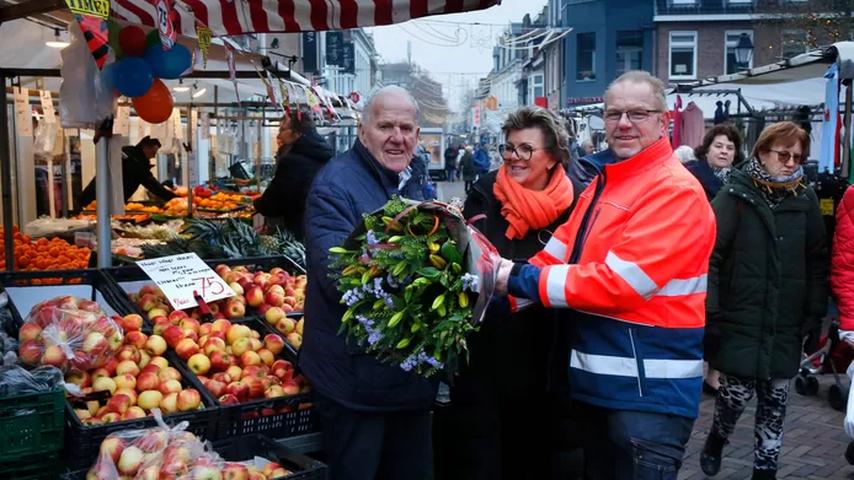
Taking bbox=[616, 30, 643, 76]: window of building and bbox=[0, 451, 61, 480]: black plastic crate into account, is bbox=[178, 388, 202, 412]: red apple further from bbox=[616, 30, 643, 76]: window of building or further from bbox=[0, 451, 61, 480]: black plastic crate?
bbox=[616, 30, 643, 76]: window of building

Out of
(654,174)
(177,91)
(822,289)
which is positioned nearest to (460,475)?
(654,174)

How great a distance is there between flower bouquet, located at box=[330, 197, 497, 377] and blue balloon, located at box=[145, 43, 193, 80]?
2.60m

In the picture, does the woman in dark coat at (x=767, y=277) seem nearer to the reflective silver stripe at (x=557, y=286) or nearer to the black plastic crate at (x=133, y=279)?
the reflective silver stripe at (x=557, y=286)

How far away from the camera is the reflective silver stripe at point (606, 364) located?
288 cm

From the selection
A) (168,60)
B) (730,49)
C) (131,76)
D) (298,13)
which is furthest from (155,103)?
(730,49)

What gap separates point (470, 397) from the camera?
11.8 feet

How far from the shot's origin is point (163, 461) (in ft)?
8.67

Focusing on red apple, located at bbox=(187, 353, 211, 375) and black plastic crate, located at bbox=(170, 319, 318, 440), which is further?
red apple, located at bbox=(187, 353, 211, 375)

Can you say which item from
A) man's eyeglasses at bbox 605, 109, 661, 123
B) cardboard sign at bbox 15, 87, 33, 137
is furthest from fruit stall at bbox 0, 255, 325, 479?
cardboard sign at bbox 15, 87, 33, 137

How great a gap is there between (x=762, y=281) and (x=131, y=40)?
3540 millimetres

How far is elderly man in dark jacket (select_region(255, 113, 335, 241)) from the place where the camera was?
700 centimetres

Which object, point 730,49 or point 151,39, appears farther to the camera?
point 730,49

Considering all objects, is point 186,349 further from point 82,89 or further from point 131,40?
point 131,40

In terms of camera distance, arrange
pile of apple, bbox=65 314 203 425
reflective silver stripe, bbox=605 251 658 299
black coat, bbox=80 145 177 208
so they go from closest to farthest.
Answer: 1. reflective silver stripe, bbox=605 251 658 299
2. pile of apple, bbox=65 314 203 425
3. black coat, bbox=80 145 177 208
